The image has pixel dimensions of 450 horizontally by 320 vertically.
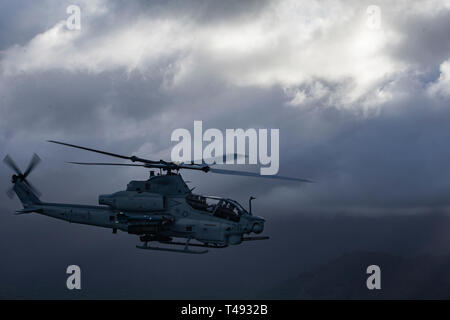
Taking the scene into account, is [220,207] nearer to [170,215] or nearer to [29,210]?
[170,215]

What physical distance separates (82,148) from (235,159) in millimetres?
13032

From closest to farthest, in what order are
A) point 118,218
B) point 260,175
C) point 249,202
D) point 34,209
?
point 260,175
point 249,202
point 118,218
point 34,209

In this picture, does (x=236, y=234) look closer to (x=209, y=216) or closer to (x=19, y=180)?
(x=209, y=216)

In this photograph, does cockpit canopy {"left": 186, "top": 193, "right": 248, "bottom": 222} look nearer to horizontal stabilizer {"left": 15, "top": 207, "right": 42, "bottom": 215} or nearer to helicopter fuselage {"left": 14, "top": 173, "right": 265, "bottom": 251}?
helicopter fuselage {"left": 14, "top": 173, "right": 265, "bottom": 251}

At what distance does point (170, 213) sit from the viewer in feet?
152

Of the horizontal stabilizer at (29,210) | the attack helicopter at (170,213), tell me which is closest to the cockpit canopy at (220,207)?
the attack helicopter at (170,213)

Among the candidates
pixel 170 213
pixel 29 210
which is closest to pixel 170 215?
pixel 170 213

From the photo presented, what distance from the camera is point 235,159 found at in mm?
44094

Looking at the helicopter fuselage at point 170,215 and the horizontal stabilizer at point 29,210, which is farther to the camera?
the horizontal stabilizer at point 29,210

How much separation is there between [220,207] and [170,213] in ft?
15.5

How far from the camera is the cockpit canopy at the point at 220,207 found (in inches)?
1762

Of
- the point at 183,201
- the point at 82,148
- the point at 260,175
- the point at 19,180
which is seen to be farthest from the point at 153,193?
the point at 19,180

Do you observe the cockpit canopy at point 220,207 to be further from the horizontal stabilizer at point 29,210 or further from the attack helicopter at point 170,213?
the horizontal stabilizer at point 29,210

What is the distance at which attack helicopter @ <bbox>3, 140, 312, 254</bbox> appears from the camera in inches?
1740
